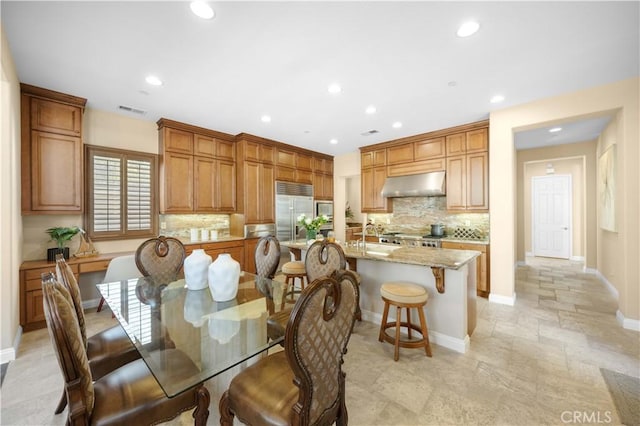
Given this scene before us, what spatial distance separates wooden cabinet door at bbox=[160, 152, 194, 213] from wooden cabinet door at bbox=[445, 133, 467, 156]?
4641 millimetres

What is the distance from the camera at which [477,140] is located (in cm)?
423

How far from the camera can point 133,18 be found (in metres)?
1.94

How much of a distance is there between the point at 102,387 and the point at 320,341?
3.74ft

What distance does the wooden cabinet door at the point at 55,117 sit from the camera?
3.03 metres

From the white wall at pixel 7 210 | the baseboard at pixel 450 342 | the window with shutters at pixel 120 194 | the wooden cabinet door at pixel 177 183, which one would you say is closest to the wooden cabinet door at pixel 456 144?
the baseboard at pixel 450 342

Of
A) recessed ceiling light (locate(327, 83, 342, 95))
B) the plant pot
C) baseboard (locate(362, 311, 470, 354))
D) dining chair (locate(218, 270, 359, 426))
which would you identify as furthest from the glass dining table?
recessed ceiling light (locate(327, 83, 342, 95))

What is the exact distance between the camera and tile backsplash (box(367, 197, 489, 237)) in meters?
4.69

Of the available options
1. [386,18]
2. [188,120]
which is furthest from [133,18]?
[188,120]

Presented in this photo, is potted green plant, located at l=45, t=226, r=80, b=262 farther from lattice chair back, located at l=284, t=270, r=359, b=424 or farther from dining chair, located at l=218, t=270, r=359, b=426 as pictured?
lattice chair back, located at l=284, t=270, r=359, b=424

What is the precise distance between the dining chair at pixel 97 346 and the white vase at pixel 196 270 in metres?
0.56

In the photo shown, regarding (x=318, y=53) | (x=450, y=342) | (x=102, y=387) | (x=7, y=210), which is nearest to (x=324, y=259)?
(x=450, y=342)

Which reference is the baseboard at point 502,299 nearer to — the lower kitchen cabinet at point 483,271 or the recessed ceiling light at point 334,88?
the lower kitchen cabinet at point 483,271

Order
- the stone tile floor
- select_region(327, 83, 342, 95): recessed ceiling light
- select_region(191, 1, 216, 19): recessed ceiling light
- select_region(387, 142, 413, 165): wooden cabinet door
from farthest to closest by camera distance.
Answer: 1. select_region(387, 142, 413, 165): wooden cabinet door
2. select_region(327, 83, 342, 95): recessed ceiling light
3. select_region(191, 1, 216, 19): recessed ceiling light
4. the stone tile floor

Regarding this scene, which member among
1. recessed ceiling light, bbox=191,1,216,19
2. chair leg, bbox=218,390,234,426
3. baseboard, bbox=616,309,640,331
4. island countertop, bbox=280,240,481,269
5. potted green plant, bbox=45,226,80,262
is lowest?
baseboard, bbox=616,309,640,331
